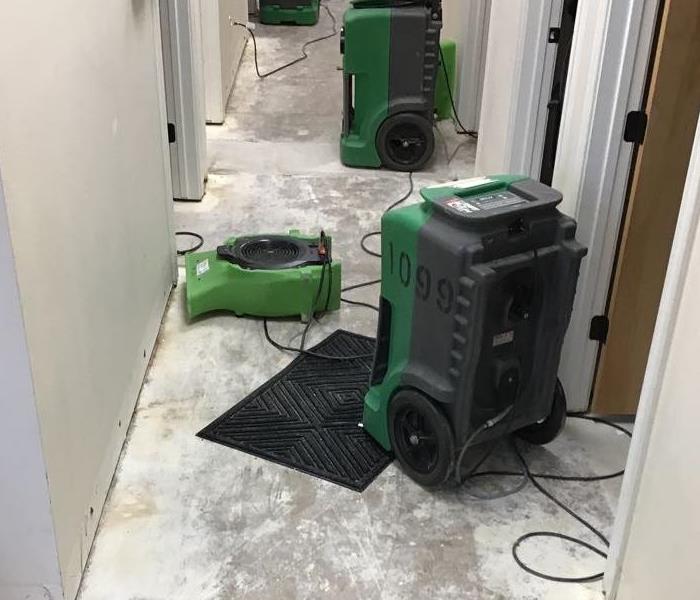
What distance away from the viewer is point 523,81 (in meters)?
2.80

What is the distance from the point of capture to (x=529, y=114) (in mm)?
2828

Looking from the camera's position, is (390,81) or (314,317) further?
(390,81)

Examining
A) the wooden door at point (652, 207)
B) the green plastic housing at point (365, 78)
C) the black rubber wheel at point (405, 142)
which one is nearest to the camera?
the wooden door at point (652, 207)

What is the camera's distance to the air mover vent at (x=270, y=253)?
9.61ft

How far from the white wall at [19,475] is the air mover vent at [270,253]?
1.38 metres

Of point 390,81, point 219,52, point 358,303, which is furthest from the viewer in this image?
point 219,52

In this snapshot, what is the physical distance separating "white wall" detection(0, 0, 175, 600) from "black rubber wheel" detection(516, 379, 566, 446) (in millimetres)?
1103

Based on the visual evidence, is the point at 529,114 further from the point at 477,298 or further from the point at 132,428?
the point at 132,428

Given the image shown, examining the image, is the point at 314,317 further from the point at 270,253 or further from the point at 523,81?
the point at 523,81

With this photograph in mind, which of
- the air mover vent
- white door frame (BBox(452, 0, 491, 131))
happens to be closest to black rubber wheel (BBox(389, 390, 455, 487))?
the air mover vent

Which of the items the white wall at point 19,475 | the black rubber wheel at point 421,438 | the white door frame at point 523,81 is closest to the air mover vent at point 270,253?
the white door frame at point 523,81

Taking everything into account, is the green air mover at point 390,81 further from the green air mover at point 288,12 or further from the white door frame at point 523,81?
the green air mover at point 288,12

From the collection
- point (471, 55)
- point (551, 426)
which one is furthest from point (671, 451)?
point (471, 55)

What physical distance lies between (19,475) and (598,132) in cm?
154
